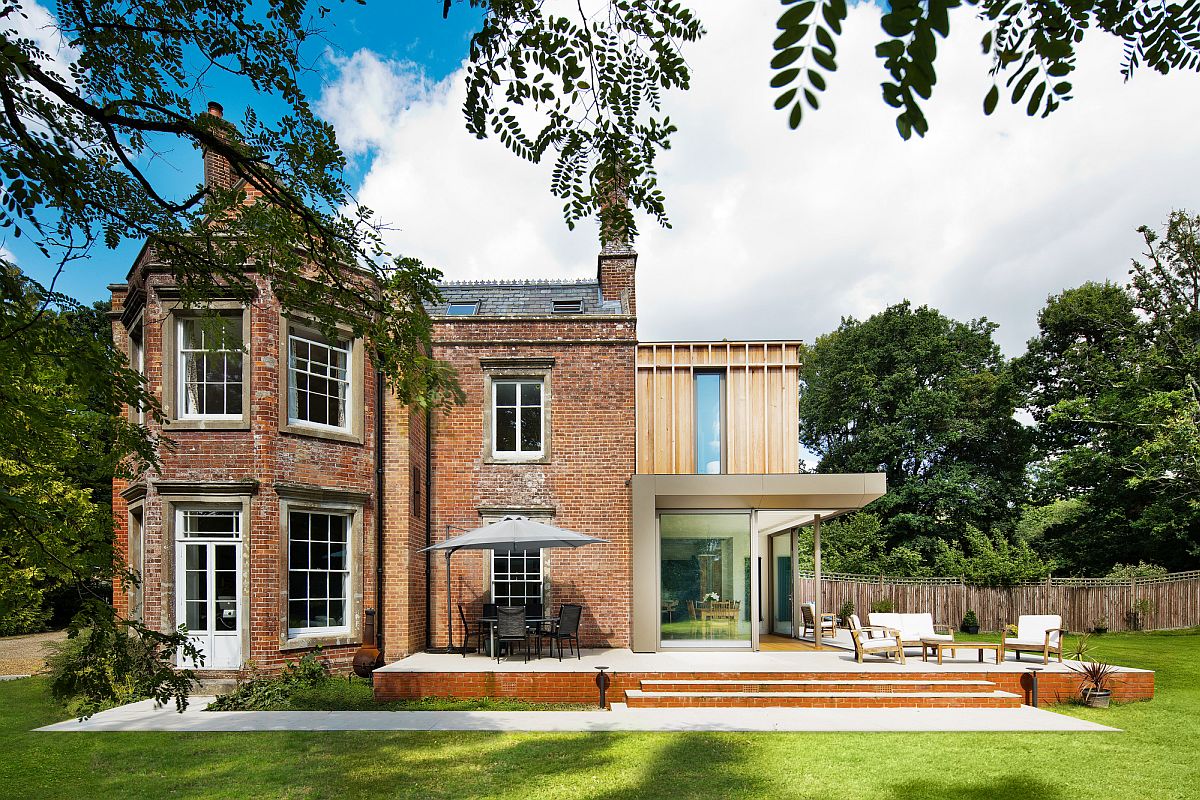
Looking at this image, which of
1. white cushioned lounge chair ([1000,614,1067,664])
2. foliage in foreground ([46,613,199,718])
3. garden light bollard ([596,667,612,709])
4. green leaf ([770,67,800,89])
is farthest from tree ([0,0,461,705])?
white cushioned lounge chair ([1000,614,1067,664])

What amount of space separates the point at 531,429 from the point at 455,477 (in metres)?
1.78

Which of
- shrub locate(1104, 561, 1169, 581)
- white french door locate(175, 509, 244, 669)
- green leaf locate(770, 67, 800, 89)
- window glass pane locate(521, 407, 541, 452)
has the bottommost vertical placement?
shrub locate(1104, 561, 1169, 581)

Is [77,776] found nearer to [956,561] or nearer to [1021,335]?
[956,561]

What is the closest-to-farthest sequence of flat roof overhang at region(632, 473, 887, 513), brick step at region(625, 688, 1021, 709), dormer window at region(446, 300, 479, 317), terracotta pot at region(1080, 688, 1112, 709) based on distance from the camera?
brick step at region(625, 688, 1021, 709) → terracotta pot at region(1080, 688, 1112, 709) → flat roof overhang at region(632, 473, 887, 513) → dormer window at region(446, 300, 479, 317)

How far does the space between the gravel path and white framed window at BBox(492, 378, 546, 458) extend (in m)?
8.56

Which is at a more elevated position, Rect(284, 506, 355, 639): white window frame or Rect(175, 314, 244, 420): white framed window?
Rect(175, 314, 244, 420): white framed window

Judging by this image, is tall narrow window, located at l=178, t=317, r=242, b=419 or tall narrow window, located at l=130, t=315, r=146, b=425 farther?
tall narrow window, located at l=130, t=315, r=146, b=425

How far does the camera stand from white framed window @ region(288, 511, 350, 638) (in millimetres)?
13523

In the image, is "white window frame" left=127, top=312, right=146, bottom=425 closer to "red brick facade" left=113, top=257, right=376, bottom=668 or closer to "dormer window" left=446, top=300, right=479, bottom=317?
"red brick facade" left=113, top=257, right=376, bottom=668

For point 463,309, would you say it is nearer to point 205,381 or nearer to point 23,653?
point 205,381

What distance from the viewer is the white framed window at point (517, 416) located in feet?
54.7

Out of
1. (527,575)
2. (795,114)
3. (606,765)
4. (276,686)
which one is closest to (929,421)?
(527,575)

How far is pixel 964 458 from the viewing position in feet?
117

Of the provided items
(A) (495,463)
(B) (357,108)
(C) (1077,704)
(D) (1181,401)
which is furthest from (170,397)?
(D) (1181,401)
